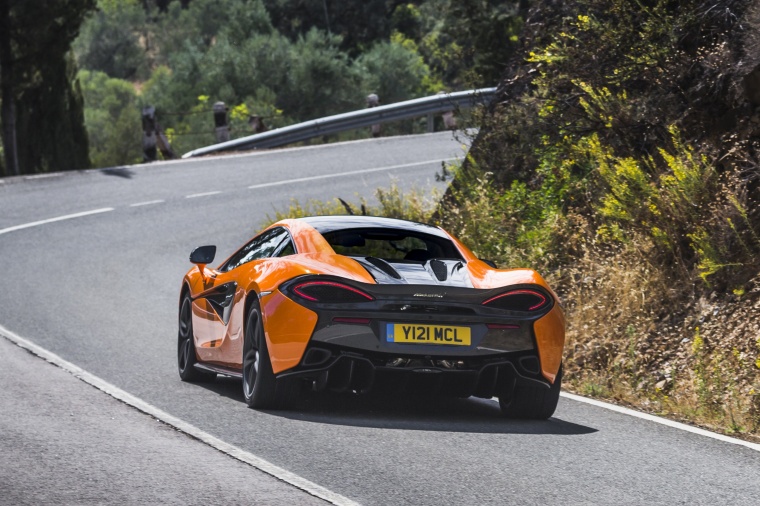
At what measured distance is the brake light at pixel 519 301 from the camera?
8266 millimetres

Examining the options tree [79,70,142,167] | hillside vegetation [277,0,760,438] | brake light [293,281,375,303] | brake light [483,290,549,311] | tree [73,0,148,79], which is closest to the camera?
brake light [293,281,375,303]

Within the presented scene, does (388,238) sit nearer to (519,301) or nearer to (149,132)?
(519,301)

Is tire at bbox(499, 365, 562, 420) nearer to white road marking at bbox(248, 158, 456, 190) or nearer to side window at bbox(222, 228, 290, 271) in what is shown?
side window at bbox(222, 228, 290, 271)

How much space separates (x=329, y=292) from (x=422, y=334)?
2.00 feet

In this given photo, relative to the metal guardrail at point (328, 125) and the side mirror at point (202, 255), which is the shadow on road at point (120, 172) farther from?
the side mirror at point (202, 255)

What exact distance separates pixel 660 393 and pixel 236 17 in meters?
43.7

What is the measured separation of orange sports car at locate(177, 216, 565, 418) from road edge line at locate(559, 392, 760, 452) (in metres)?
0.73

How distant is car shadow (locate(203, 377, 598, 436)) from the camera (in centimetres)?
814

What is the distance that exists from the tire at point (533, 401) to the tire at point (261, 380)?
1.42 meters

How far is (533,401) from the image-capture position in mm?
8633

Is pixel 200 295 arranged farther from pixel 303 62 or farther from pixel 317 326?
pixel 303 62

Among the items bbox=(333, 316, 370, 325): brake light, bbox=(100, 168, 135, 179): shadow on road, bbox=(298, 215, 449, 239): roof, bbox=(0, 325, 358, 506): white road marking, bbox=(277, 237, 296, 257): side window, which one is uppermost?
bbox=(298, 215, 449, 239): roof

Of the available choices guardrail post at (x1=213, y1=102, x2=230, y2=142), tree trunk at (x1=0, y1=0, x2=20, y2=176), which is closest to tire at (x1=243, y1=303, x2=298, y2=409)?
tree trunk at (x1=0, y1=0, x2=20, y2=176)

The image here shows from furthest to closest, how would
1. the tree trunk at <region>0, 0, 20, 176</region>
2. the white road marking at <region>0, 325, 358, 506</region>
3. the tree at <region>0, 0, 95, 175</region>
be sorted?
the tree at <region>0, 0, 95, 175</region>
the tree trunk at <region>0, 0, 20, 176</region>
the white road marking at <region>0, 325, 358, 506</region>
